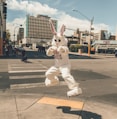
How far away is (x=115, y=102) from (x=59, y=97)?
6.34 feet

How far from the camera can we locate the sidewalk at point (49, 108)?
6.52 m

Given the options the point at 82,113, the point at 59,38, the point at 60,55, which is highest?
the point at 59,38

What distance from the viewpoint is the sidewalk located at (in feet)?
21.4

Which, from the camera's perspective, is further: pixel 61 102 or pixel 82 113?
pixel 61 102

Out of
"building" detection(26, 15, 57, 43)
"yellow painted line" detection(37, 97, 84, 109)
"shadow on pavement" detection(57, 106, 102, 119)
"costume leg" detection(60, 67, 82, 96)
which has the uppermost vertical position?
→ "building" detection(26, 15, 57, 43)

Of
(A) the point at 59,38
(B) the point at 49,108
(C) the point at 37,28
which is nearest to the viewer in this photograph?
(A) the point at 59,38

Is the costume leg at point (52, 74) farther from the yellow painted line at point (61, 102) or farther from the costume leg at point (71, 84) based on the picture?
the yellow painted line at point (61, 102)

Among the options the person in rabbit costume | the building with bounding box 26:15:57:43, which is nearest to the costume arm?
the person in rabbit costume

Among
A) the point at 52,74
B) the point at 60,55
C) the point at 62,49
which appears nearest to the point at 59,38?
the point at 62,49

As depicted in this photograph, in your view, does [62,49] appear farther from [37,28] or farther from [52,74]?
[37,28]

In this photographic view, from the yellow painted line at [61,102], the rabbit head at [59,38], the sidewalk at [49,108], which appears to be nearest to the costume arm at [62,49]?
the rabbit head at [59,38]

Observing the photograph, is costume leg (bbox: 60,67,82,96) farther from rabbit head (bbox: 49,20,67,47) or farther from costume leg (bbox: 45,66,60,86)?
rabbit head (bbox: 49,20,67,47)

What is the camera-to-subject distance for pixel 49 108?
717 cm

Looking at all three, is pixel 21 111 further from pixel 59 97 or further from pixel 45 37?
pixel 45 37
